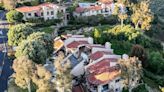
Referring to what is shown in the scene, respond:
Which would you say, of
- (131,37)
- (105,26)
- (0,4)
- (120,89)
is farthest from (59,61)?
(0,4)

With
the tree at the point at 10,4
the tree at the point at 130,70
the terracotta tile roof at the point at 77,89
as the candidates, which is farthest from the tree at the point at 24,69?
the tree at the point at 10,4

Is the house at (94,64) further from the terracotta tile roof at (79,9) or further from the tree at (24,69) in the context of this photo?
the terracotta tile roof at (79,9)

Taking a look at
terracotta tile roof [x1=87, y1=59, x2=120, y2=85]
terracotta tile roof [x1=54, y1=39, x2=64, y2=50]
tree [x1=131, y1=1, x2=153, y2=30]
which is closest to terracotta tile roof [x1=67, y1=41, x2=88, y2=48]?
terracotta tile roof [x1=54, y1=39, x2=64, y2=50]

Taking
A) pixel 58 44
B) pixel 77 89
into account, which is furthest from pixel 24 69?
pixel 58 44

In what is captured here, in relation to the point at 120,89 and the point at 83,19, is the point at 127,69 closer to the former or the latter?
the point at 120,89

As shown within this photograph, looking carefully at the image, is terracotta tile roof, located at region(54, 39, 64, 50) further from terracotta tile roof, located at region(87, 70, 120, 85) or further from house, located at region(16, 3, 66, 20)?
house, located at region(16, 3, 66, 20)
